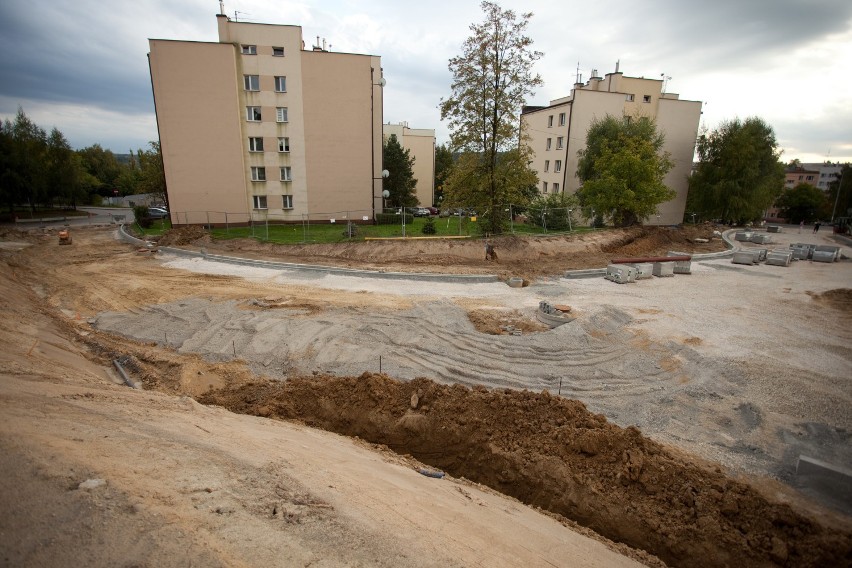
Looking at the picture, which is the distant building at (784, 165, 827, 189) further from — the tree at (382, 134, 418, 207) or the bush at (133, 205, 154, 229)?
the bush at (133, 205, 154, 229)

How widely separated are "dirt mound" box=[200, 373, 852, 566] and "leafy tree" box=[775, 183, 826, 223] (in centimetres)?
7652

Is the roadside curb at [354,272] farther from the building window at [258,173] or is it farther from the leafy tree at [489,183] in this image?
the building window at [258,173]

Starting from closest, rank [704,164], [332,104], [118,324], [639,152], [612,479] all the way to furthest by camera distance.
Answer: [612,479] < [118,324] < [639,152] < [332,104] < [704,164]

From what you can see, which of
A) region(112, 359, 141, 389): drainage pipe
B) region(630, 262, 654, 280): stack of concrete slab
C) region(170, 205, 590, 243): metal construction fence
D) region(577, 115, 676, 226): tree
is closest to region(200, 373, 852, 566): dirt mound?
region(112, 359, 141, 389): drainage pipe

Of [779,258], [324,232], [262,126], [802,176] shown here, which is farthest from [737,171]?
[802,176]

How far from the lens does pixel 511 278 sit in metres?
16.3

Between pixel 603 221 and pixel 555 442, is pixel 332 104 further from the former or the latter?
pixel 555 442

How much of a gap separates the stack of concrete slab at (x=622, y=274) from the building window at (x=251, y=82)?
1053 inches

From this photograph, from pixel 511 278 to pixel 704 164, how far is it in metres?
37.1

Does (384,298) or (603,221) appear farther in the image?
(603,221)

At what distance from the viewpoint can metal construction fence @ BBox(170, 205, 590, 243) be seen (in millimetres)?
24141

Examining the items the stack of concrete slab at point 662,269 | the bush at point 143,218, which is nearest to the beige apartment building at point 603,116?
the stack of concrete slab at point 662,269

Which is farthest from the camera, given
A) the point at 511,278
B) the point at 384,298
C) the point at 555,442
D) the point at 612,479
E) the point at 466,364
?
the point at 511,278

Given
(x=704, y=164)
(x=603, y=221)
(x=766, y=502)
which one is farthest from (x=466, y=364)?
(x=704, y=164)
